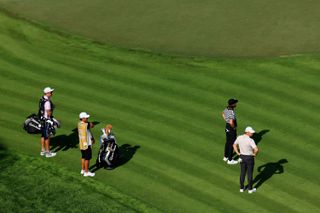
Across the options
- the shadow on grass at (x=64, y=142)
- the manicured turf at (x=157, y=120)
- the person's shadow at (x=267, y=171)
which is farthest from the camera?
the shadow on grass at (x=64, y=142)

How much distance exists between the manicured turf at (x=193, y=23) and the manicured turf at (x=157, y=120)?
1.18 meters

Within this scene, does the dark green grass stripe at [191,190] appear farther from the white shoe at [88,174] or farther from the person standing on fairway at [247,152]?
the white shoe at [88,174]

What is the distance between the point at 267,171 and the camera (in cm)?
2062

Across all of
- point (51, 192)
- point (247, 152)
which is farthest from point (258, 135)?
point (51, 192)

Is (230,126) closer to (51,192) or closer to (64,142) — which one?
(64,142)

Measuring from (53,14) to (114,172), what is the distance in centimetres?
1418

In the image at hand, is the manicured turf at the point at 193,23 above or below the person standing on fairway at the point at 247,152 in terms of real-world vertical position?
above

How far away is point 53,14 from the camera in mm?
32844

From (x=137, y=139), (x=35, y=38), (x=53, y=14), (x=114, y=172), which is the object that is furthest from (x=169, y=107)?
(x=53, y=14)

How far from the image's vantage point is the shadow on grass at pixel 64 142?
2200 cm

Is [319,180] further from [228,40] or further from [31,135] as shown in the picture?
[228,40]

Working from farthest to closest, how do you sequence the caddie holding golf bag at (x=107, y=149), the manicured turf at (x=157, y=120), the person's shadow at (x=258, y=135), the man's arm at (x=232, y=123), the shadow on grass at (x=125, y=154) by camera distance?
the person's shadow at (x=258, y=135) < the shadow on grass at (x=125, y=154) < the man's arm at (x=232, y=123) < the caddie holding golf bag at (x=107, y=149) < the manicured turf at (x=157, y=120)

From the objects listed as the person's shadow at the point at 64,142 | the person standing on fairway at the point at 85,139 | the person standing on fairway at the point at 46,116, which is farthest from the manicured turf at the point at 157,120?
the person standing on fairway at the point at 46,116

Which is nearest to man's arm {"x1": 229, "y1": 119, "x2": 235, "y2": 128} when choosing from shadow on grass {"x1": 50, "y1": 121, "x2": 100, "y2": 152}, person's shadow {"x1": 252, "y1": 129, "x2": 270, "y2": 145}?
person's shadow {"x1": 252, "y1": 129, "x2": 270, "y2": 145}
